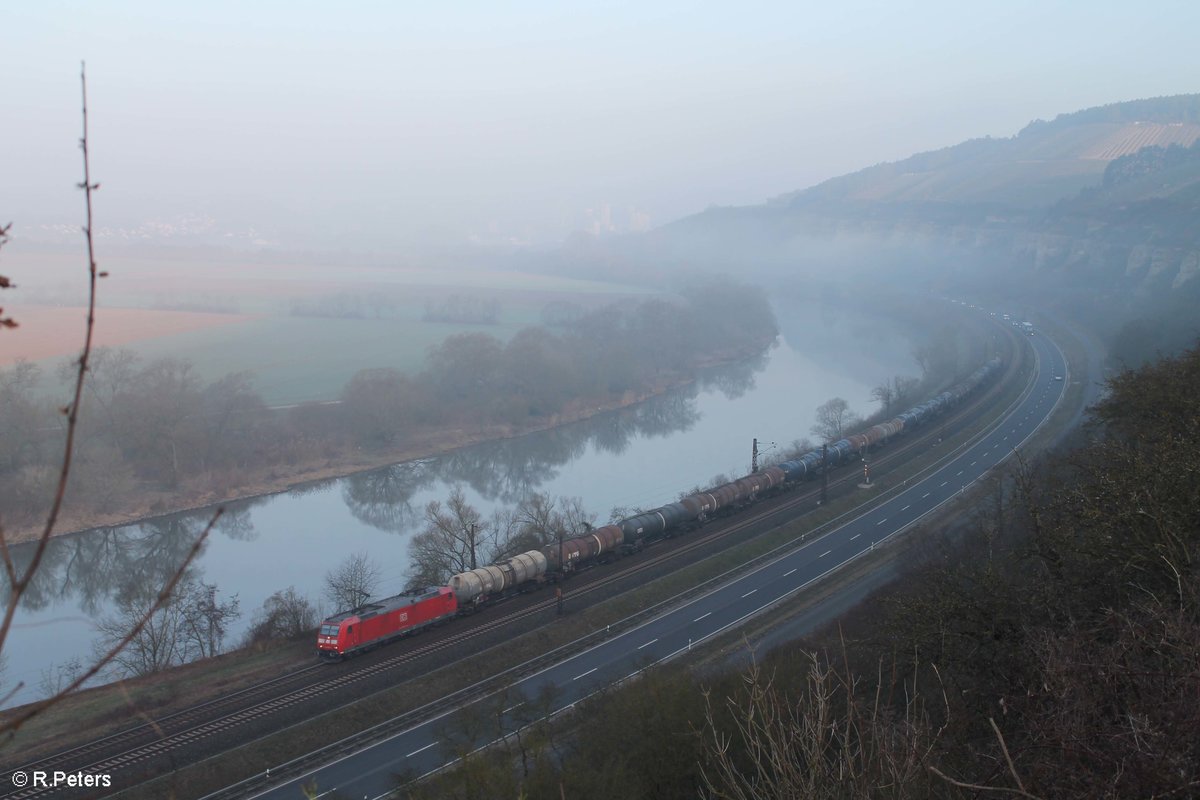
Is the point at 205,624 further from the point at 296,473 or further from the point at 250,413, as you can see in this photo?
the point at 250,413

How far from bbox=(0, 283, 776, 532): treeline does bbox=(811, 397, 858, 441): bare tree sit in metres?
7.53

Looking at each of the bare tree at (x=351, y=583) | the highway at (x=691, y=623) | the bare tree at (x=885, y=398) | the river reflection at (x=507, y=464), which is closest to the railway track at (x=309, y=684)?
the highway at (x=691, y=623)

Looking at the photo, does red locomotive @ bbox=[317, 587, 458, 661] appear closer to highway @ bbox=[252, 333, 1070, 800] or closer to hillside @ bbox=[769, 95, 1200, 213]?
highway @ bbox=[252, 333, 1070, 800]

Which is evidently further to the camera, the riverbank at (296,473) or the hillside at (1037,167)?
the hillside at (1037,167)

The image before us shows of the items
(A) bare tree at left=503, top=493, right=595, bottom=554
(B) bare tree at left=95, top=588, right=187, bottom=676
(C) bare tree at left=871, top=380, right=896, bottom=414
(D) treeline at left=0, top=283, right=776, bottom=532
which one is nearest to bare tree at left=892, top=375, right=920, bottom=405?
(C) bare tree at left=871, top=380, right=896, bottom=414

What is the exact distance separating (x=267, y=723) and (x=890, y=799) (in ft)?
24.0

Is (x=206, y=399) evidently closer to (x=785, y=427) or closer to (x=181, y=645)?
(x=181, y=645)

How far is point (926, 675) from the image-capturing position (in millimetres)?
5922

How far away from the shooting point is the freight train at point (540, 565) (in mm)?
Answer: 9719

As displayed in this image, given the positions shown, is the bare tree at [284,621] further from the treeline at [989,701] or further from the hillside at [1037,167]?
the hillside at [1037,167]

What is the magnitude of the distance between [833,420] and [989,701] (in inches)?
839

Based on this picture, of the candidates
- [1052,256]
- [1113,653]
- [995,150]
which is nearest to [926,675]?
[1113,653]

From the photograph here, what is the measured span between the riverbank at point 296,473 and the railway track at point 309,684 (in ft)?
33.5

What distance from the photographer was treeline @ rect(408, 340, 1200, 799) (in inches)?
90.1
